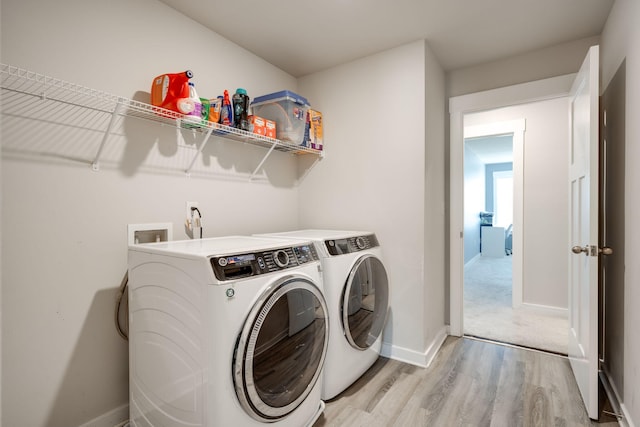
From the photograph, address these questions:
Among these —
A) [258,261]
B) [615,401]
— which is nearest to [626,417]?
[615,401]

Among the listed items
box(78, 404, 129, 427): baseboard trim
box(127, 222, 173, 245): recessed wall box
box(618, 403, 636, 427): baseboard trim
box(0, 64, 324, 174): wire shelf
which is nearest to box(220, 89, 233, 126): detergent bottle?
box(0, 64, 324, 174): wire shelf

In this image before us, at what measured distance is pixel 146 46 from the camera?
1.65 meters

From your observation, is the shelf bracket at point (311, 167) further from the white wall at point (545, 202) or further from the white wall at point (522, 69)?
the white wall at point (545, 202)

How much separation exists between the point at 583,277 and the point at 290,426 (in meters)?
1.71

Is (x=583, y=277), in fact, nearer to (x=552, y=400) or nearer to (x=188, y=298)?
(x=552, y=400)

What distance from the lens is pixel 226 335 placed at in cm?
108

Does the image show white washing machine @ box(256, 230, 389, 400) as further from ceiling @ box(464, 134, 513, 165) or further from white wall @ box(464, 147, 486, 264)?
white wall @ box(464, 147, 486, 264)

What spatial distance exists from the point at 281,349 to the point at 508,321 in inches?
101

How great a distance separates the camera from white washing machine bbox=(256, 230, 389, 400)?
1707mm

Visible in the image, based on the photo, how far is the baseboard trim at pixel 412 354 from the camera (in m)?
2.13

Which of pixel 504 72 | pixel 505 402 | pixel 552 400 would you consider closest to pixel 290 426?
pixel 505 402

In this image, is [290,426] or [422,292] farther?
[422,292]

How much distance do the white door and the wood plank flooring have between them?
130mm

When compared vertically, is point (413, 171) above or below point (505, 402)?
above
